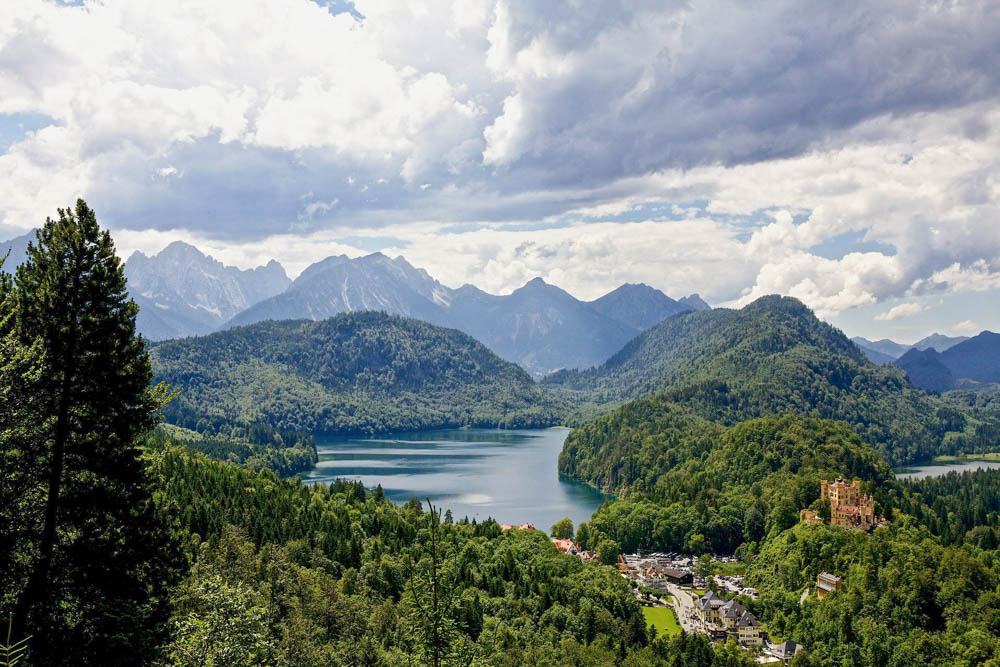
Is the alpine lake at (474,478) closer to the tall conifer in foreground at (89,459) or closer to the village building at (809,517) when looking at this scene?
the village building at (809,517)

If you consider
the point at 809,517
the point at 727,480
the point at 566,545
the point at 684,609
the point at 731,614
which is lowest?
the point at 684,609

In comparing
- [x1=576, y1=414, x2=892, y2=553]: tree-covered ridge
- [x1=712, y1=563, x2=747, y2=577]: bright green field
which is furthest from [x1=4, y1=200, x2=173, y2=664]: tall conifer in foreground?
[x1=576, y1=414, x2=892, y2=553]: tree-covered ridge

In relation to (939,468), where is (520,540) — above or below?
above

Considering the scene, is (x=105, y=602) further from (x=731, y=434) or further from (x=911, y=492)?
(x=731, y=434)

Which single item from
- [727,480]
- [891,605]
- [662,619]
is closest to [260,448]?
[727,480]

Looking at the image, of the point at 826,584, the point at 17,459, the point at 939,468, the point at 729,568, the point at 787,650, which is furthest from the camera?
the point at 939,468

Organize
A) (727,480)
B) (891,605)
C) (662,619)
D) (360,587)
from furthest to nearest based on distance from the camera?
(727,480)
(662,619)
(891,605)
(360,587)

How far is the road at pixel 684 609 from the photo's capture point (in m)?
56.0

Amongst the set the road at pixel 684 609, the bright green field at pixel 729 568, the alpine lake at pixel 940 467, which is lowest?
the alpine lake at pixel 940 467

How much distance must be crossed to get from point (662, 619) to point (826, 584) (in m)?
13.6

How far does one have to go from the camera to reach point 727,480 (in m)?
103

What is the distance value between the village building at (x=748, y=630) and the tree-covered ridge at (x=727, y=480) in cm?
2497

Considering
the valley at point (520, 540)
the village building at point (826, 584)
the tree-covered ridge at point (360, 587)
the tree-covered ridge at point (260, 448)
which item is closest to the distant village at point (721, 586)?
the village building at point (826, 584)

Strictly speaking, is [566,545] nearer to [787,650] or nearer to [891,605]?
[787,650]
